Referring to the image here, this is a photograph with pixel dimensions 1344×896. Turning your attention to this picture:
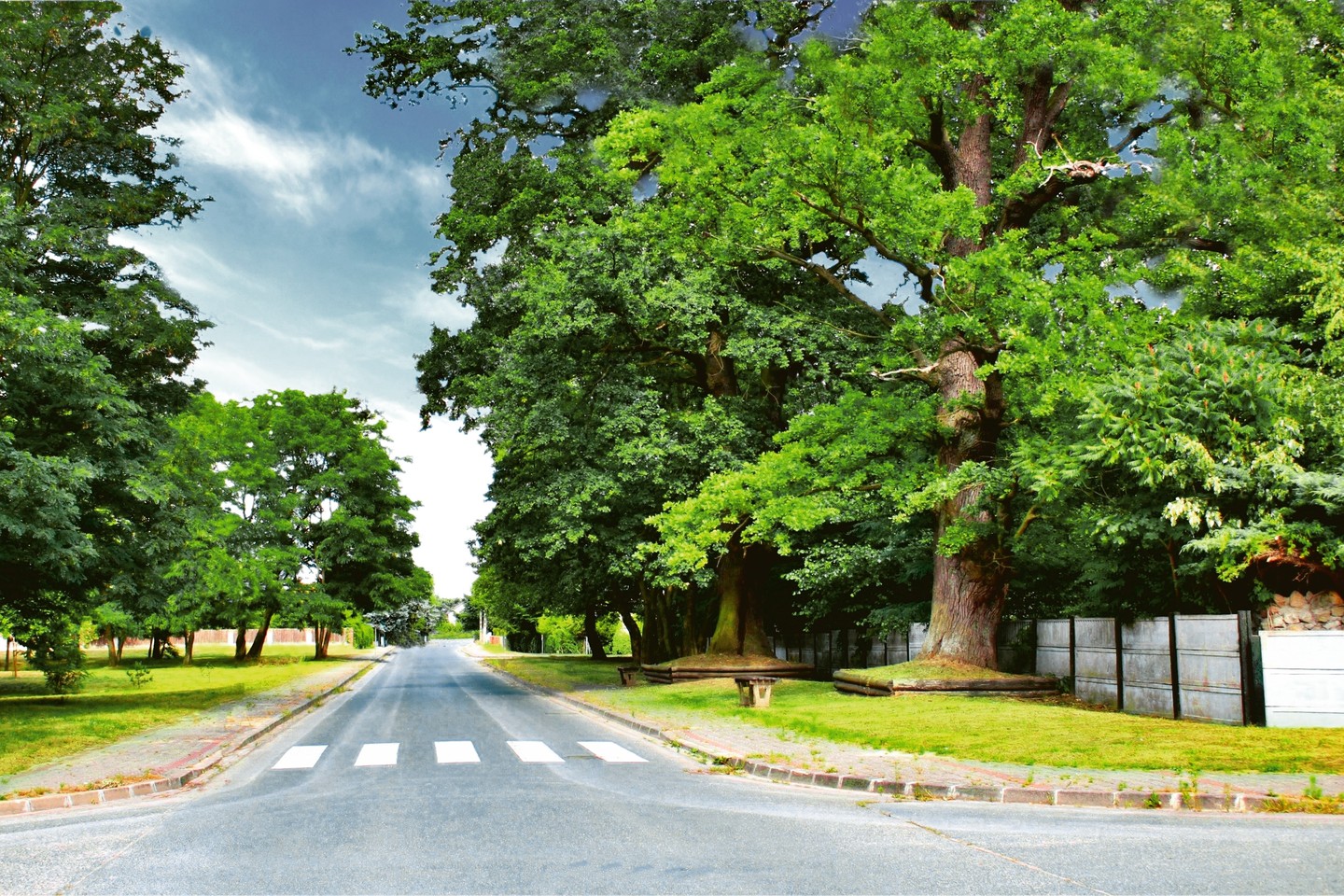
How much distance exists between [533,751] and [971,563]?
10.5m

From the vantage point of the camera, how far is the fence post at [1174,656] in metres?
15.9

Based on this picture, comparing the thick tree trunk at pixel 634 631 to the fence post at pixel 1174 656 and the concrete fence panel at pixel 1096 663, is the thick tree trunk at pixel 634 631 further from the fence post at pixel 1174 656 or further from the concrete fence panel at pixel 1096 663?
the fence post at pixel 1174 656

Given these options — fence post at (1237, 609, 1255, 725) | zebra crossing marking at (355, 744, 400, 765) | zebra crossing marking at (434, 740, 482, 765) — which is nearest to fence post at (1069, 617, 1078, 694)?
fence post at (1237, 609, 1255, 725)

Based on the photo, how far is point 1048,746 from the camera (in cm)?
1238

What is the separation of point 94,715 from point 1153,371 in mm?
20010

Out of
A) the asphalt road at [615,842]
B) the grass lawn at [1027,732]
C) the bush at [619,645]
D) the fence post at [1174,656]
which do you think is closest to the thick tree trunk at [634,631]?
the grass lawn at [1027,732]

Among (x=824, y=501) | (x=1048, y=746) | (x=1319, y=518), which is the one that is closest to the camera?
(x=1048, y=746)

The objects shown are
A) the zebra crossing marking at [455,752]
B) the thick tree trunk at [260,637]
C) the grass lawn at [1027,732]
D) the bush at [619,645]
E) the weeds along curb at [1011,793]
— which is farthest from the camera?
the bush at [619,645]

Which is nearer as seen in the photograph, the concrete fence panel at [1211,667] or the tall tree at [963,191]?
the concrete fence panel at [1211,667]

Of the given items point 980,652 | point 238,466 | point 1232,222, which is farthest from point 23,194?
point 238,466

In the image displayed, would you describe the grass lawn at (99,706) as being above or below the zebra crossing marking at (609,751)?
below

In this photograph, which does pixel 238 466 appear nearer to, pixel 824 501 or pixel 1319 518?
pixel 824 501

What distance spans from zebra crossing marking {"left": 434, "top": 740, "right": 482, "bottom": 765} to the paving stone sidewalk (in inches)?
122

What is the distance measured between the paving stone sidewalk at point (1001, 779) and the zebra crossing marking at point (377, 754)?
4.14m
